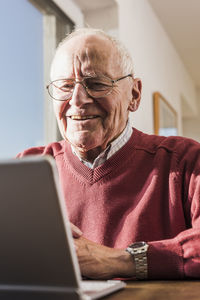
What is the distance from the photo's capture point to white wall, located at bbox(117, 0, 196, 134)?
3.11 meters

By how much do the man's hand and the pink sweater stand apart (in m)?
0.27

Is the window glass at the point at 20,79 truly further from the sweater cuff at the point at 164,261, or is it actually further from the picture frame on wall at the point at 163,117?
the picture frame on wall at the point at 163,117

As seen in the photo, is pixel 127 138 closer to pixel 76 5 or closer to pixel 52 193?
pixel 52 193

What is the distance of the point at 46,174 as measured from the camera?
53 centimetres

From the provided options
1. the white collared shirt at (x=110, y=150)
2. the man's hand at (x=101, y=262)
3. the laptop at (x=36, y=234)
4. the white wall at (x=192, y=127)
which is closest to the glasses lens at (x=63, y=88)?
the white collared shirt at (x=110, y=150)

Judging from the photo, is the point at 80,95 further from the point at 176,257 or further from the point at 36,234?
the point at 36,234

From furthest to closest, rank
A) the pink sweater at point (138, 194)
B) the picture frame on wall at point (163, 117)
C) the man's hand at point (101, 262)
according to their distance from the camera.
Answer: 1. the picture frame on wall at point (163, 117)
2. the pink sweater at point (138, 194)
3. the man's hand at point (101, 262)

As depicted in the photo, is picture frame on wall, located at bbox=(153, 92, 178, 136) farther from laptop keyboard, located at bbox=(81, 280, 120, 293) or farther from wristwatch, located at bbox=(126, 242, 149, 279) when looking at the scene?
laptop keyboard, located at bbox=(81, 280, 120, 293)

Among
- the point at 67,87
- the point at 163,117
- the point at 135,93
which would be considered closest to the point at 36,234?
the point at 67,87

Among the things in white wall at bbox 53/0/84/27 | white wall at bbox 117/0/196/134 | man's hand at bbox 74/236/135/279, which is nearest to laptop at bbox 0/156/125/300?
man's hand at bbox 74/236/135/279

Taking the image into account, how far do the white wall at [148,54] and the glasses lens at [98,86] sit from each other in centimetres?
162

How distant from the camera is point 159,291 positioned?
77 centimetres

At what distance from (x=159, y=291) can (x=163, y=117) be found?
3.24m

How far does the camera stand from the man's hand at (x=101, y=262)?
914mm
